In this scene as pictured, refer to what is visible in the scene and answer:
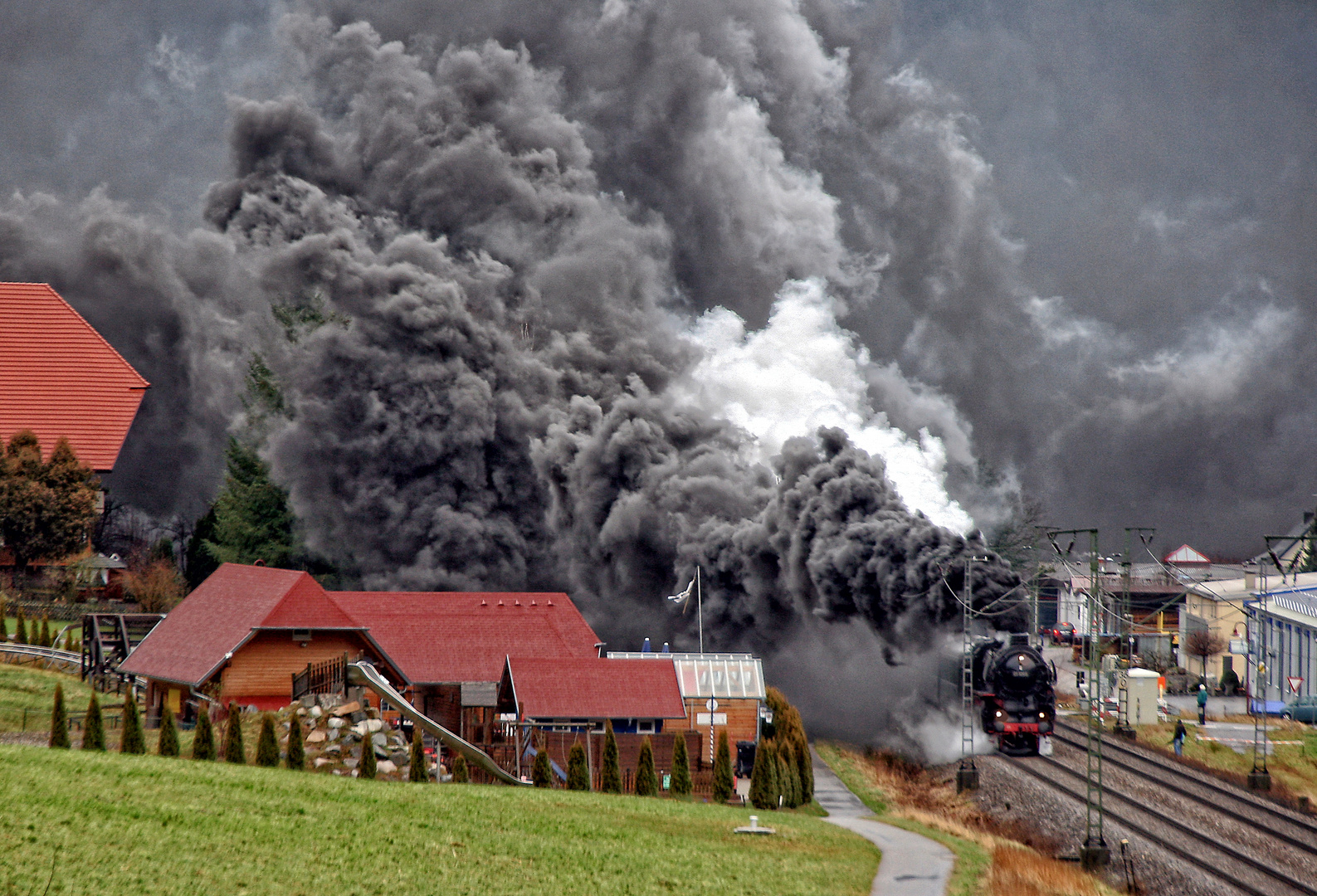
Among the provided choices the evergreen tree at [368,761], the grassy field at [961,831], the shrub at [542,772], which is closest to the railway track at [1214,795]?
the grassy field at [961,831]

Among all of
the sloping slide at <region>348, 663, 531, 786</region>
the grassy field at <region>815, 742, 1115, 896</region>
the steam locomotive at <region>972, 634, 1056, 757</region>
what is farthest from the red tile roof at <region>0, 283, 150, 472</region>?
the steam locomotive at <region>972, 634, 1056, 757</region>

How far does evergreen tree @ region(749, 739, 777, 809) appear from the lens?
95.8ft

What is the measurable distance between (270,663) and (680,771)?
11140mm

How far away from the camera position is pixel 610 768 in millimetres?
27594

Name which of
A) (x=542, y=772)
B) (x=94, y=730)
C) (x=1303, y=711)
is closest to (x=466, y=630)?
(x=542, y=772)

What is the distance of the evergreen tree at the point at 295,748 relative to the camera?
23484 millimetres

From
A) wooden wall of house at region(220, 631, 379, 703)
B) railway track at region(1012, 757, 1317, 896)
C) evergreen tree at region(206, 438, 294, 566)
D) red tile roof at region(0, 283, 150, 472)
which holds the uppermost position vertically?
red tile roof at region(0, 283, 150, 472)

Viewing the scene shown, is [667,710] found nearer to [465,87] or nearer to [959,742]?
[959,742]

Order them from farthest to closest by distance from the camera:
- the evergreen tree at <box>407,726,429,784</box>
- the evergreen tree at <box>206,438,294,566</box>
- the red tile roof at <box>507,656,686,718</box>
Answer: the evergreen tree at <box>206,438,294,566</box>
the red tile roof at <box>507,656,686,718</box>
the evergreen tree at <box>407,726,429,784</box>

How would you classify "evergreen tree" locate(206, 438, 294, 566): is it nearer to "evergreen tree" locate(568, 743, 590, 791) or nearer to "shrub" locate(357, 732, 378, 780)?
"evergreen tree" locate(568, 743, 590, 791)

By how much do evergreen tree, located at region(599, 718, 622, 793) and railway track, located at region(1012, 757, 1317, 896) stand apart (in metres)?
11.9

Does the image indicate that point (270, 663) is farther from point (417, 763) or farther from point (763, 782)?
point (763, 782)

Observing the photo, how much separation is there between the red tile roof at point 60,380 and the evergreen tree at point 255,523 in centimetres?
742

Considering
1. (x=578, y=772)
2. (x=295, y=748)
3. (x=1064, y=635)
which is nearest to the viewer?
(x=295, y=748)
